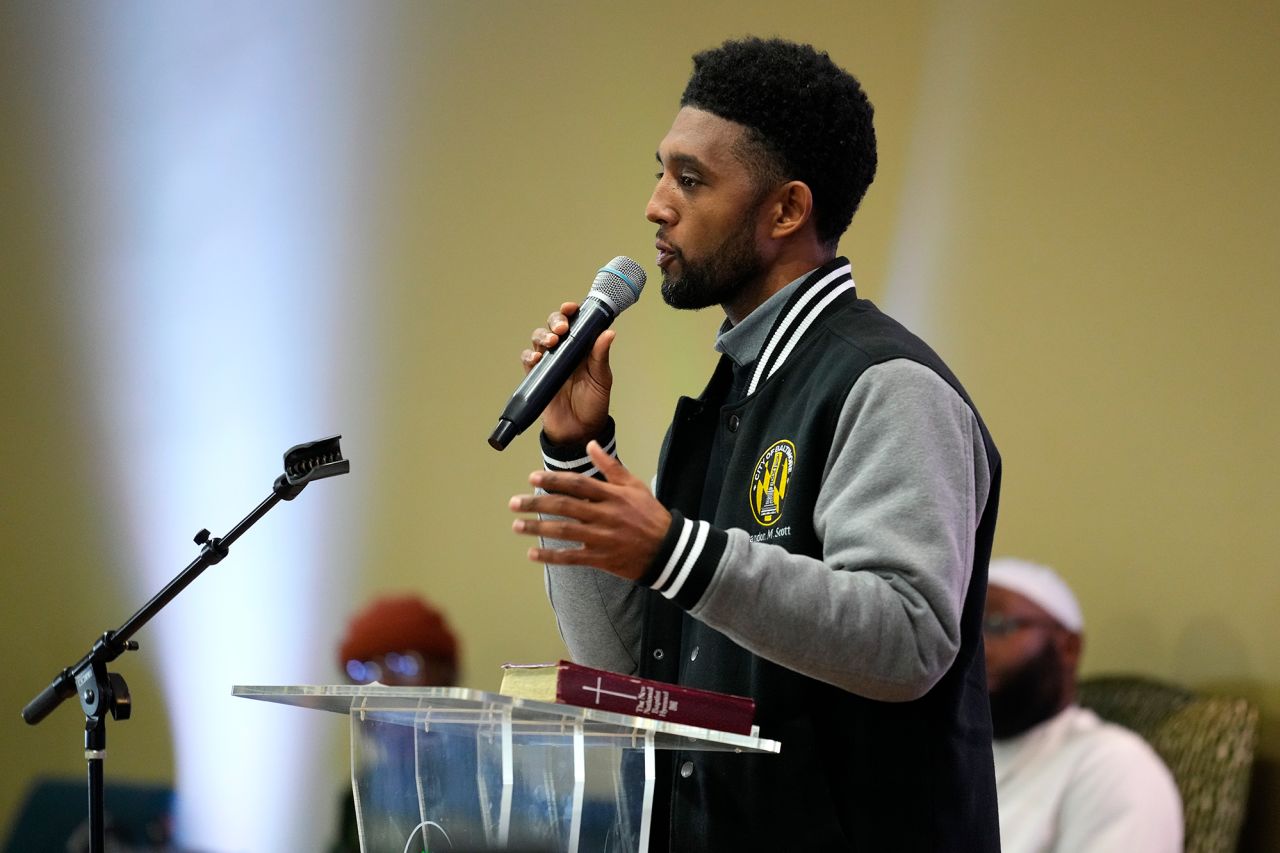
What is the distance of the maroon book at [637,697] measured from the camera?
118cm

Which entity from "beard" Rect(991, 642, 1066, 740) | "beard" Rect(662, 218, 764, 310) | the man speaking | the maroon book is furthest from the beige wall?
the maroon book

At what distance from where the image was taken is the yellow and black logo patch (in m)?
1.42

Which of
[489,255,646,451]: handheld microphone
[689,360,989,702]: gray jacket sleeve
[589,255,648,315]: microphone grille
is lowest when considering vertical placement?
[689,360,989,702]: gray jacket sleeve

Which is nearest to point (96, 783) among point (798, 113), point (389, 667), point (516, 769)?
point (516, 769)

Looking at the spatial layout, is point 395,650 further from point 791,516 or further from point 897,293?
point 791,516

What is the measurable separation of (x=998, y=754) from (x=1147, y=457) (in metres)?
0.66

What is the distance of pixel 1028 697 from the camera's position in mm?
2781

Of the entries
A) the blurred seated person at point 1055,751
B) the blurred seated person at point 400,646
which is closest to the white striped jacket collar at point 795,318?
the blurred seated person at point 1055,751

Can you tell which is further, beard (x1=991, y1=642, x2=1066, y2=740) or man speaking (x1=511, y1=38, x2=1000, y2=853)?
beard (x1=991, y1=642, x2=1066, y2=740)

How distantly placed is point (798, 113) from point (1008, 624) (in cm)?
153

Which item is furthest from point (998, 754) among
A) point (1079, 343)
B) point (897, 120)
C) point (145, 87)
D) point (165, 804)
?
point (145, 87)

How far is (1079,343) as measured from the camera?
9.91 ft

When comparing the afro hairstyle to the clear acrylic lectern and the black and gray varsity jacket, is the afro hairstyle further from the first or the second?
the clear acrylic lectern

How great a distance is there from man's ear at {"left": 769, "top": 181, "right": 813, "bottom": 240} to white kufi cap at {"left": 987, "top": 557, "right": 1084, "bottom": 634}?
141 centimetres
